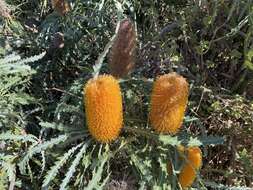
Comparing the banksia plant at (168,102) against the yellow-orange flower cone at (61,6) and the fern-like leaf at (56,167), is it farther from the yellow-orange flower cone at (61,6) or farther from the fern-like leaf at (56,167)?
the yellow-orange flower cone at (61,6)

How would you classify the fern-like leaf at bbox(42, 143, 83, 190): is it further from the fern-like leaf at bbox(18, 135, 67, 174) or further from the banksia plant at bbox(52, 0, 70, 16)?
the banksia plant at bbox(52, 0, 70, 16)

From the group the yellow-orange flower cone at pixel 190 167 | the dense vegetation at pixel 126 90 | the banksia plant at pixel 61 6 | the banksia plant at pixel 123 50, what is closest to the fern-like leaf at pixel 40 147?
the dense vegetation at pixel 126 90

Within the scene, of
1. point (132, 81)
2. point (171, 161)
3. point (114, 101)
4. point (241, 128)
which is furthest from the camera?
point (241, 128)

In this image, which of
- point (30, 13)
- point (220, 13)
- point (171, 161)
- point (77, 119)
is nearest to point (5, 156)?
point (77, 119)

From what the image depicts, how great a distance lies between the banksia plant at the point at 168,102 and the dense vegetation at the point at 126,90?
0.05 metres

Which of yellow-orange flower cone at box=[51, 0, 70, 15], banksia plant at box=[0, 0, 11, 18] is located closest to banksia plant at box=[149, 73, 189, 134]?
yellow-orange flower cone at box=[51, 0, 70, 15]

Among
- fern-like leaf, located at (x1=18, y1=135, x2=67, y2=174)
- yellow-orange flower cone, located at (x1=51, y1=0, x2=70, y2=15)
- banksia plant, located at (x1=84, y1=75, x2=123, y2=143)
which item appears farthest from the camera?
yellow-orange flower cone, located at (x1=51, y1=0, x2=70, y2=15)

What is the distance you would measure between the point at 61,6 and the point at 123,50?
52 cm

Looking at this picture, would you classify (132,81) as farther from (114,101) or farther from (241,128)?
(241,128)

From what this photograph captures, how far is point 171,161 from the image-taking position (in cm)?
201

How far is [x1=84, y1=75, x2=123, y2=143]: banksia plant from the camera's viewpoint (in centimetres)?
186

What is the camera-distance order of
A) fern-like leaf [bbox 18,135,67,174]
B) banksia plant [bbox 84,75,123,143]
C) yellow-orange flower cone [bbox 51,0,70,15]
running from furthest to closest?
yellow-orange flower cone [bbox 51,0,70,15] < fern-like leaf [bbox 18,135,67,174] < banksia plant [bbox 84,75,123,143]

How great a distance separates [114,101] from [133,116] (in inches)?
10.3

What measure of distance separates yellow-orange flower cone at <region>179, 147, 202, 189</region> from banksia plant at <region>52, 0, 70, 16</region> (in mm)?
907
